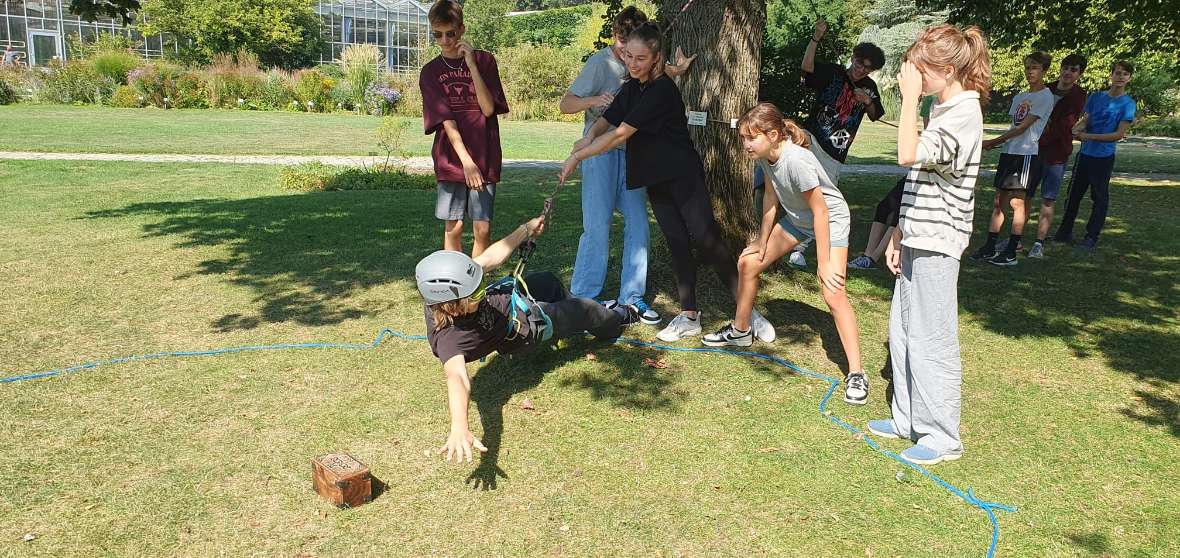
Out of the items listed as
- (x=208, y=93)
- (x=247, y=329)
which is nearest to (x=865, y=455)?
(x=247, y=329)

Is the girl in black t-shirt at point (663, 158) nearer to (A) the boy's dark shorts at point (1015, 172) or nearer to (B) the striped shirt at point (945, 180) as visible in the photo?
(B) the striped shirt at point (945, 180)

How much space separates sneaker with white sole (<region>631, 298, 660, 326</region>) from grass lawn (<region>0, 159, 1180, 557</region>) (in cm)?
23

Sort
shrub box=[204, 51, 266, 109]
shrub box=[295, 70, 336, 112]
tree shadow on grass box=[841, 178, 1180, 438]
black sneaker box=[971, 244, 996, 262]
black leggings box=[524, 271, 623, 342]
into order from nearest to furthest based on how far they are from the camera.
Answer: black leggings box=[524, 271, 623, 342] → tree shadow on grass box=[841, 178, 1180, 438] → black sneaker box=[971, 244, 996, 262] → shrub box=[204, 51, 266, 109] → shrub box=[295, 70, 336, 112]

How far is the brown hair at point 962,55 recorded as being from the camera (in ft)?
11.5

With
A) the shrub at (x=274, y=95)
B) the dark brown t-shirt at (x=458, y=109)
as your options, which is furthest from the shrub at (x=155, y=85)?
the dark brown t-shirt at (x=458, y=109)

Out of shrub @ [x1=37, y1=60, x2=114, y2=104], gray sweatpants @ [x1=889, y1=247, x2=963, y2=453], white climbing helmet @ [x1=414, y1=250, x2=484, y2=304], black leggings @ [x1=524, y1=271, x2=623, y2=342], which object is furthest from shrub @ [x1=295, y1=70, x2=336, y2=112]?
gray sweatpants @ [x1=889, y1=247, x2=963, y2=453]

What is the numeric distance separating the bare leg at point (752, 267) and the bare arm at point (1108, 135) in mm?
4988

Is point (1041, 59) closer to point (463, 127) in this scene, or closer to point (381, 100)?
point (463, 127)

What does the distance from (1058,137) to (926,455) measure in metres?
5.37

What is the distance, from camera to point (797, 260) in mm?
6969

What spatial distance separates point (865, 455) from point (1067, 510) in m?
0.83

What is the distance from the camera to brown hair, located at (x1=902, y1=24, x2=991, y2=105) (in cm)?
352

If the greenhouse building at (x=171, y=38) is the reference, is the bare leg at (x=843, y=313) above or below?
below

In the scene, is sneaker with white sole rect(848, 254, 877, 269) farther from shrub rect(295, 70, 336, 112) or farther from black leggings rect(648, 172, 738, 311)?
shrub rect(295, 70, 336, 112)
